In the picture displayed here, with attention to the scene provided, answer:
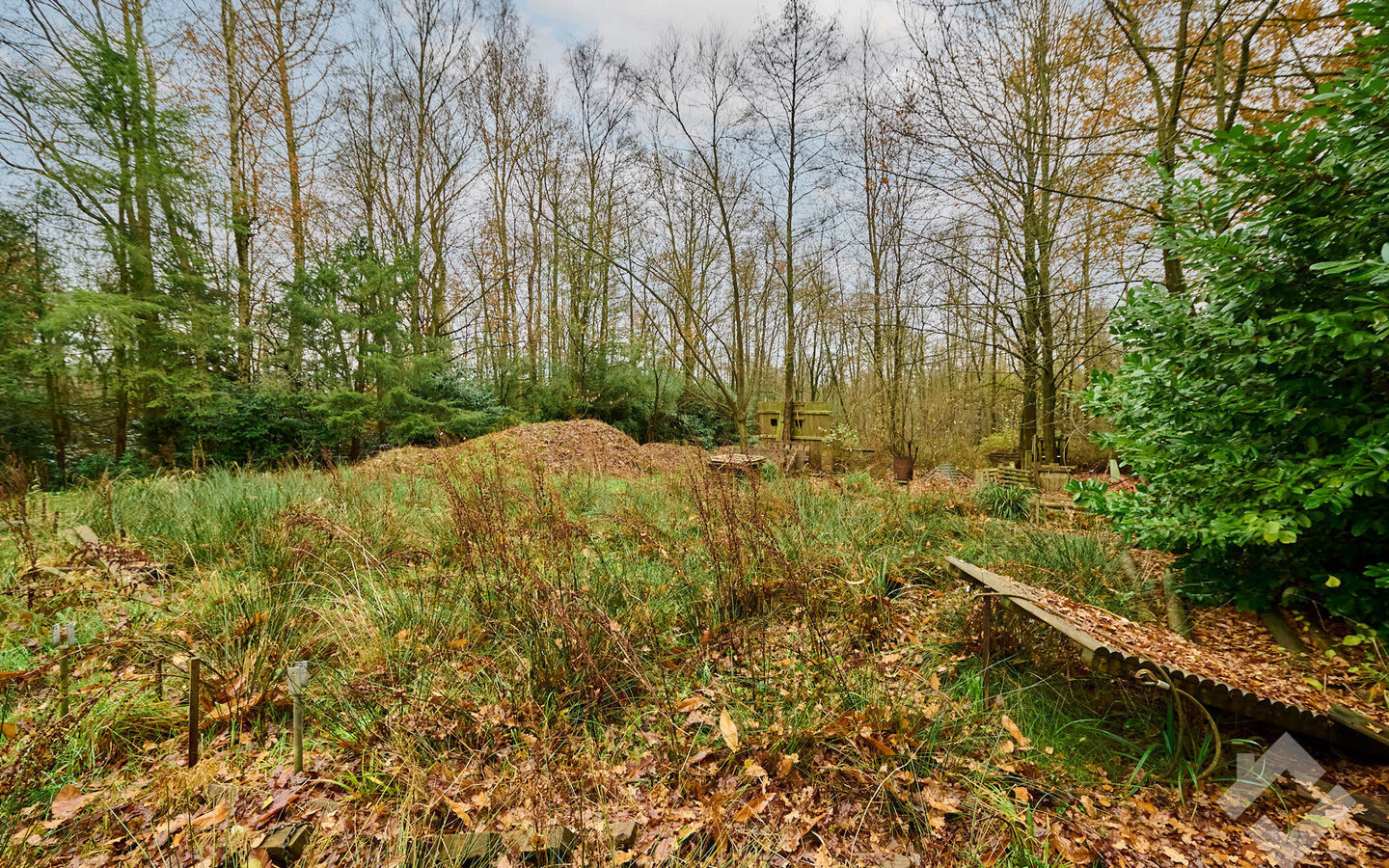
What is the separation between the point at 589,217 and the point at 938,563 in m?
12.5

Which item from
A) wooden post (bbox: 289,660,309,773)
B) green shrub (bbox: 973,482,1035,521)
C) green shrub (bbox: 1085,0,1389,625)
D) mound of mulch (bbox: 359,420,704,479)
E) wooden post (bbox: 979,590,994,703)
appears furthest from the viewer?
mound of mulch (bbox: 359,420,704,479)

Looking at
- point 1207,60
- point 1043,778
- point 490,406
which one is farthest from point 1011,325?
point 490,406

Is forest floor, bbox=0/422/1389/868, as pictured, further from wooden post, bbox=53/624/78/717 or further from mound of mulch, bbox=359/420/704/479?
mound of mulch, bbox=359/420/704/479

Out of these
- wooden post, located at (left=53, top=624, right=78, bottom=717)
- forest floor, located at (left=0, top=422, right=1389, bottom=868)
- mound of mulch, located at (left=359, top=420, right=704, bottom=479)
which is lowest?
forest floor, located at (left=0, top=422, right=1389, bottom=868)

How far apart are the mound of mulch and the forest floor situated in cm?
387

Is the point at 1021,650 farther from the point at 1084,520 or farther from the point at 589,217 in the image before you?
the point at 589,217

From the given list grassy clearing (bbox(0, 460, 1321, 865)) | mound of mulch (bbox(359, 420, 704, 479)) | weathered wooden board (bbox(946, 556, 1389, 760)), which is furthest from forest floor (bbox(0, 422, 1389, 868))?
mound of mulch (bbox(359, 420, 704, 479))

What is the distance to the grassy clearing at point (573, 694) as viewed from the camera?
70.1 inches

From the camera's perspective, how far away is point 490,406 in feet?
37.0

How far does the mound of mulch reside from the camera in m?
7.64

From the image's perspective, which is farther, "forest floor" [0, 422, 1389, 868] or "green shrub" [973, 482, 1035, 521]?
"green shrub" [973, 482, 1035, 521]

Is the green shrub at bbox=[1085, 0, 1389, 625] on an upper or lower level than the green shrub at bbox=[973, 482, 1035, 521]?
upper

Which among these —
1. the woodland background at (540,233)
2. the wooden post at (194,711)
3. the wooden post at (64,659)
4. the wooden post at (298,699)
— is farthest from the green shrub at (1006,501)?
the wooden post at (64,659)

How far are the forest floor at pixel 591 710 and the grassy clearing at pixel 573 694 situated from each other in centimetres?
2
